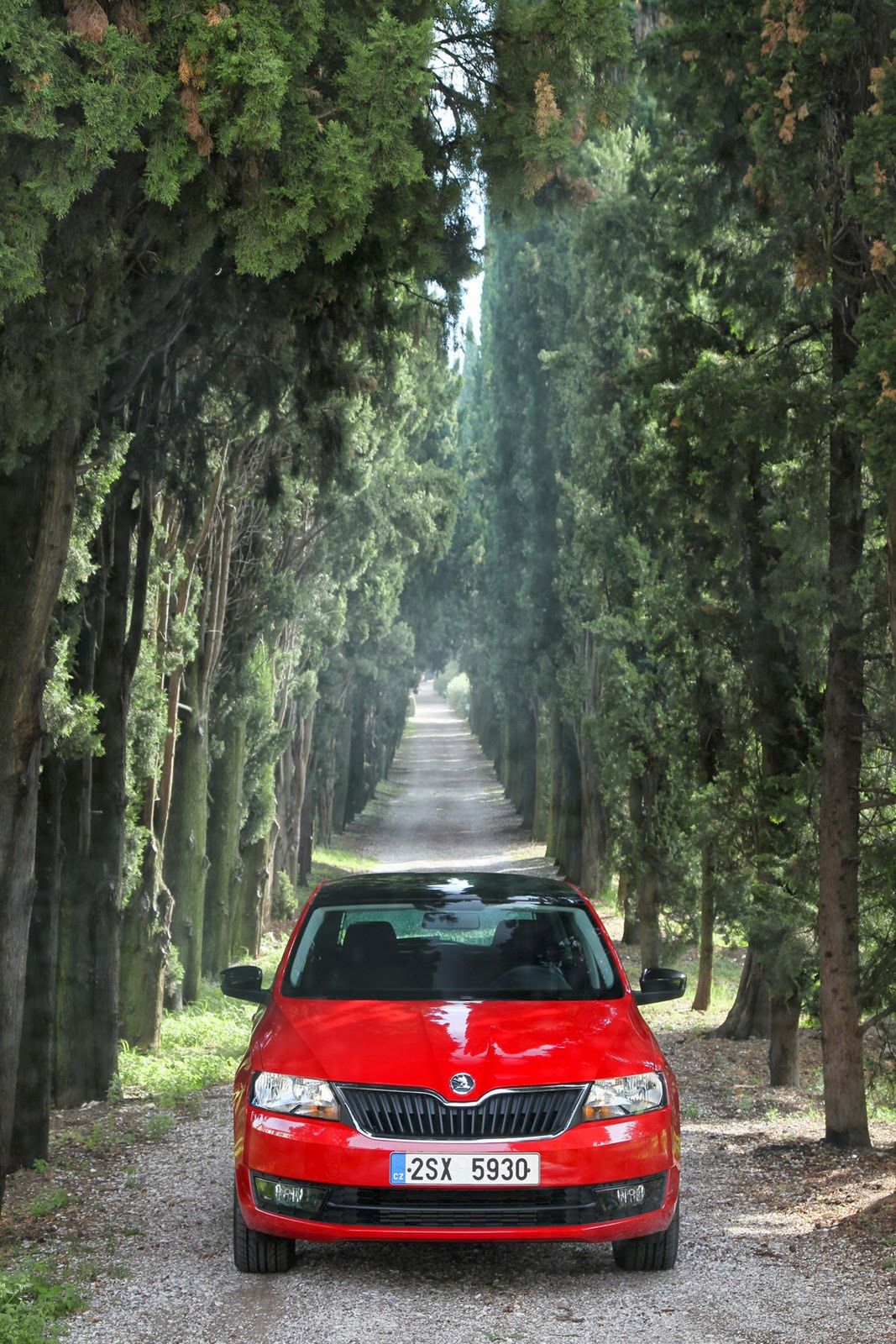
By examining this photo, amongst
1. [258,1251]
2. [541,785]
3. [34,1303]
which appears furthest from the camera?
[541,785]

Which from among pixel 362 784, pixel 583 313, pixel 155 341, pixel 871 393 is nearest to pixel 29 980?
pixel 155 341

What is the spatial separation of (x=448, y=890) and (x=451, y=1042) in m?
1.39

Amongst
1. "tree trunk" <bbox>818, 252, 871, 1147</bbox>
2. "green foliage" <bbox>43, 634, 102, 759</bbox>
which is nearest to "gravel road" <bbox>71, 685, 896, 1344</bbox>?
"tree trunk" <bbox>818, 252, 871, 1147</bbox>

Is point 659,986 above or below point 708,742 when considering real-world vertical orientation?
below

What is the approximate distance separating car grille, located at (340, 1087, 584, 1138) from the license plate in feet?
0.29

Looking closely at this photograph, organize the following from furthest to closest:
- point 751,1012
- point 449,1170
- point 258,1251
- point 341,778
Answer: point 341,778, point 751,1012, point 258,1251, point 449,1170

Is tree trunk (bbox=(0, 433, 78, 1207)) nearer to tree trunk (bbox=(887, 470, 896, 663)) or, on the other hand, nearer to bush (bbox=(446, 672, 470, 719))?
tree trunk (bbox=(887, 470, 896, 663))

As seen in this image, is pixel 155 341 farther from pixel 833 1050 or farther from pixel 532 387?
pixel 532 387

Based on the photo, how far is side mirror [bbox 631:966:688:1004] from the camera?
7.26 m

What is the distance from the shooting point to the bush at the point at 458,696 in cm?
12300

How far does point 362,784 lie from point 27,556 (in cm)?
4943

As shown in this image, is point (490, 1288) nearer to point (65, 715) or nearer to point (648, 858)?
point (65, 715)

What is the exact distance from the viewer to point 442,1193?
5879mm

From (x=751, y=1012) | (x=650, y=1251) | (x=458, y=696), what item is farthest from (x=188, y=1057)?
(x=458, y=696)
